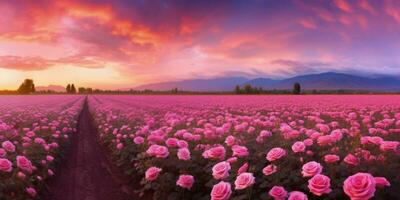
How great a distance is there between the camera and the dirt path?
852 cm

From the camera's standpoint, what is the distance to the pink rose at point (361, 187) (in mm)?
3358

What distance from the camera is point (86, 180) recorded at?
9742 mm

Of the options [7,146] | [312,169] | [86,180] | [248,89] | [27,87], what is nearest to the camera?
[312,169]

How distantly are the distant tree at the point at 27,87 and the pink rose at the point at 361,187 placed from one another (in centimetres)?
17433

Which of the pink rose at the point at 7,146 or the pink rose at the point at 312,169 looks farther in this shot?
the pink rose at the point at 7,146

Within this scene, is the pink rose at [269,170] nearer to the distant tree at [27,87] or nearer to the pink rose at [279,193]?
the pink rose at [279,193]

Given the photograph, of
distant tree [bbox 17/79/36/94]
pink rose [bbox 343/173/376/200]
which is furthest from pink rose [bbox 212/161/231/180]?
distant tree [bbox 17/79/36/94]

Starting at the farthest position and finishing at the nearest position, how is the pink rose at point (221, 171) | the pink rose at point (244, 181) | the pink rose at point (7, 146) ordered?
the pink rose at point (7, 146) → the pink rose at point (221, 171) → the pink rose at point (244, 181)

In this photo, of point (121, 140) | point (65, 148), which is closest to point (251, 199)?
point (121, 140)

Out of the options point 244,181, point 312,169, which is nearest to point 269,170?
point 244,181

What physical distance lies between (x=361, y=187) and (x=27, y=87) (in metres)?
178

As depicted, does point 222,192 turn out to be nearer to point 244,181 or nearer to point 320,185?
point 244,181

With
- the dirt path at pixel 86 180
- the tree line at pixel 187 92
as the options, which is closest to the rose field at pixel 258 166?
the dirt path at pixel 86 180

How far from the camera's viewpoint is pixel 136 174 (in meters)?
9.60
